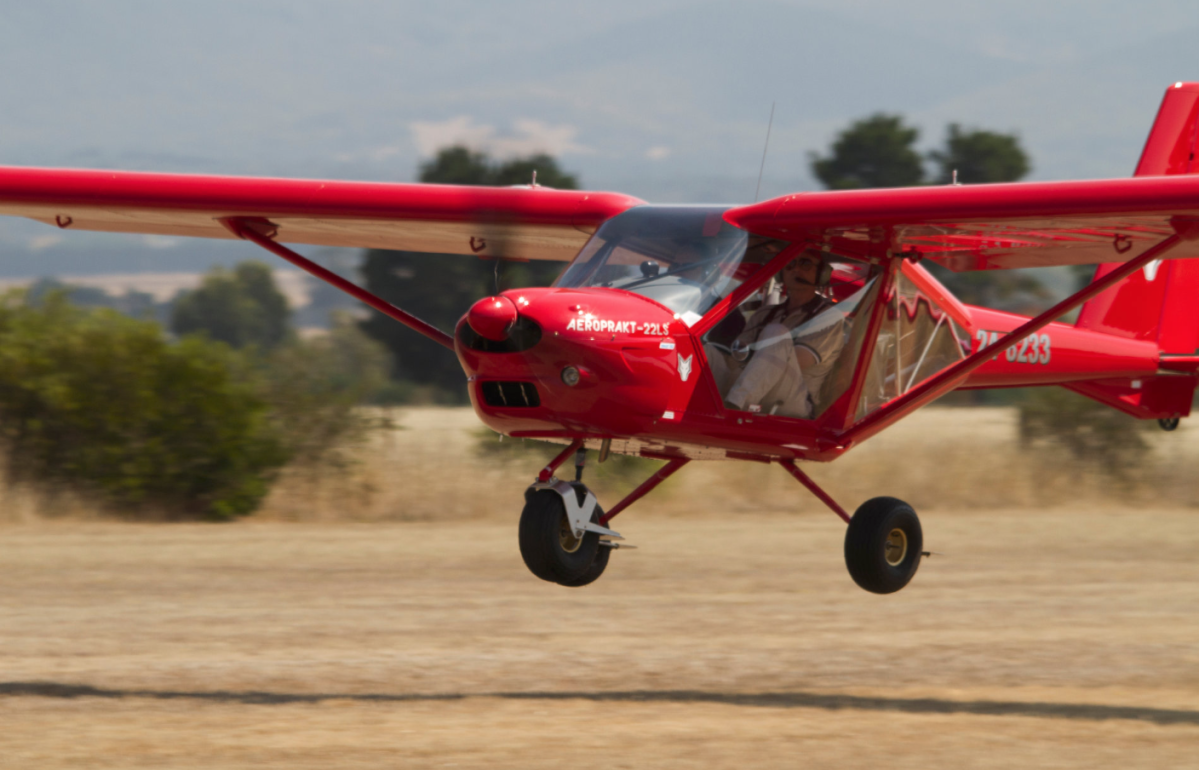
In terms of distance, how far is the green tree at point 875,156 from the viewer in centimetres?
5875

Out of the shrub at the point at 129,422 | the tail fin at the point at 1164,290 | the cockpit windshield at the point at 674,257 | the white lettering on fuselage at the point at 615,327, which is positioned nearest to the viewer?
the white lettering on fuselage at the point at 615,327

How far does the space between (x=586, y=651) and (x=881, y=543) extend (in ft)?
15.9

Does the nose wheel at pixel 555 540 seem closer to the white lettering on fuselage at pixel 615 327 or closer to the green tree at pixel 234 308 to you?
the white lettering on fuselage at pixel 615 327

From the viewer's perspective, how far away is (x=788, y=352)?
321 inches

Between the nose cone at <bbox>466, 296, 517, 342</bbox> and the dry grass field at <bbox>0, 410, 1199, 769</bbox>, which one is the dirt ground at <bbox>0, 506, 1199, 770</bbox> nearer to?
the dry grass field at <bbox>0, 410, 1199, 769</bbox>

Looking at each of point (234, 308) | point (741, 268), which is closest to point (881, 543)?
point (741, 268)

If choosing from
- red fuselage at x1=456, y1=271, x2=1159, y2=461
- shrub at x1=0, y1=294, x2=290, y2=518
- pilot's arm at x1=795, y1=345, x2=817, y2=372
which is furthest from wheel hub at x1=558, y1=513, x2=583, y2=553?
shrub at x1=0, y1=294, x2=290, y2=518

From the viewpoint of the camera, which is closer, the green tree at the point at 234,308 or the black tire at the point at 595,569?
the black tire at the point at 595,569

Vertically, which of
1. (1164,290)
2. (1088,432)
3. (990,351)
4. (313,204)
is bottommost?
(990,351)

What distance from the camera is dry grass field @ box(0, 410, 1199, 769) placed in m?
9.27

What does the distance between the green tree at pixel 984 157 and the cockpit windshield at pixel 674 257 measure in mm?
53552

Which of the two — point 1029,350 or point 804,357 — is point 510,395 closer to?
point 804,357

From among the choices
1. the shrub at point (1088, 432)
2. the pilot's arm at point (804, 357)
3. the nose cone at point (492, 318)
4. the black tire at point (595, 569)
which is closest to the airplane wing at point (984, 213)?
the pilot's arm at point (804, 357)

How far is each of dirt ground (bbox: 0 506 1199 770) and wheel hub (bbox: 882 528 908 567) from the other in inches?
52.4
